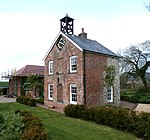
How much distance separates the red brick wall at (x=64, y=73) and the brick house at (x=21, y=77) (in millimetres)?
9913

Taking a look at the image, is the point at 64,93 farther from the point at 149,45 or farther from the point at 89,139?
the point at 149,45

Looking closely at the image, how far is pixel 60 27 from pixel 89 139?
18.2 m

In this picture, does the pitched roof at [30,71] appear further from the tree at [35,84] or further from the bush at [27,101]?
the bush at [27,101]

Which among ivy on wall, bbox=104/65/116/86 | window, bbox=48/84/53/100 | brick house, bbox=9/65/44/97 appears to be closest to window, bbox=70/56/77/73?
ivy on wall, bbox=104/65/116/86

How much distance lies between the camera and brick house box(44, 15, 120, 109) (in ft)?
74.6

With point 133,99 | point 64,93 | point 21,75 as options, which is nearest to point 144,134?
point 64,93

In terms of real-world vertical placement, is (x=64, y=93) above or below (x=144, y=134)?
above

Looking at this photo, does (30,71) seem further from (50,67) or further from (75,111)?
(75,111)

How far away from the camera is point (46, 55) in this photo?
28.3 metres

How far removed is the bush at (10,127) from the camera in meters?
9.66

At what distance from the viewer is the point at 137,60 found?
42.8 meters

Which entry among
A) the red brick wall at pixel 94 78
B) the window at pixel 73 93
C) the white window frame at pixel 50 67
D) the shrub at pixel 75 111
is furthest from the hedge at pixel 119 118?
the white window frame at pixel 50 67

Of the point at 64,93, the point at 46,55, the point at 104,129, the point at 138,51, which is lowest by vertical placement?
the point at 104,129

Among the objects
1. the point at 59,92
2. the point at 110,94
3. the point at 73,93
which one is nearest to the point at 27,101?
the point at 59,92
